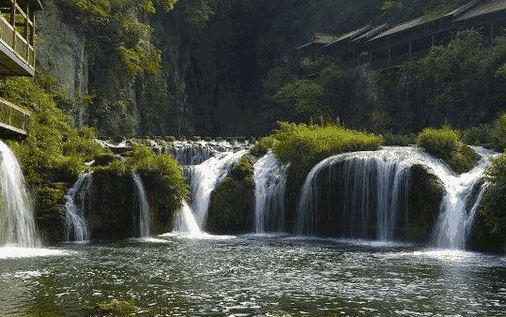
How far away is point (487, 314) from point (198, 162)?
3023 cm

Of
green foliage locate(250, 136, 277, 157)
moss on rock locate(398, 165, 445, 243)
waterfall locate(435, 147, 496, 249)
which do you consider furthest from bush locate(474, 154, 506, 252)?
green foliage locate(250, 136, 277, 157)

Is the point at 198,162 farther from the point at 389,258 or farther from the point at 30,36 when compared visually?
the point at 389,258

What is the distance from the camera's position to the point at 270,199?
3466 cm

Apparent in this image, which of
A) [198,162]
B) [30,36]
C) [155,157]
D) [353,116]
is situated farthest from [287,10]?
[30,36]

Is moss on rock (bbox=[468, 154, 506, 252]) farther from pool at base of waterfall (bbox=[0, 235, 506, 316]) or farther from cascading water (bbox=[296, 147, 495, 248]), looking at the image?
pool at base of waterfall (bbox=[0, 235, 506, 316])

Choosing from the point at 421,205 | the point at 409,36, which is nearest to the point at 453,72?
the point at 409,36

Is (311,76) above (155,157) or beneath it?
above

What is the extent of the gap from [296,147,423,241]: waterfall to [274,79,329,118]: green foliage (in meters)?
25.8

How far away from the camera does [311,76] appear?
65688 millimetres

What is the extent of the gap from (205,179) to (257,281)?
19977 mm

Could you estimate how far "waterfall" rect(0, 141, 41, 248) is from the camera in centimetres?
2606

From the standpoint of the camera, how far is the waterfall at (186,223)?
3378cm

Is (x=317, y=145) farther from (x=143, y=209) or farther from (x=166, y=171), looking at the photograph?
(x=143, y=209)

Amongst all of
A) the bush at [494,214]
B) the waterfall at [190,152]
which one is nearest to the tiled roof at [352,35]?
the waterfall at [190,152]
